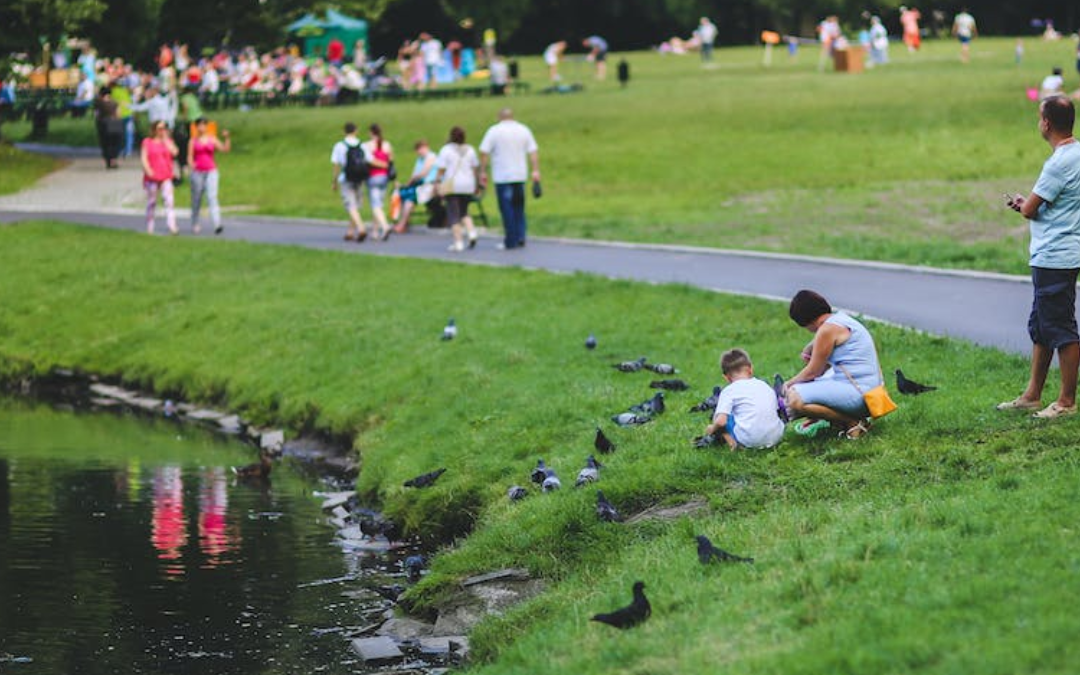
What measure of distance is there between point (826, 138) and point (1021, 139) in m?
4.47

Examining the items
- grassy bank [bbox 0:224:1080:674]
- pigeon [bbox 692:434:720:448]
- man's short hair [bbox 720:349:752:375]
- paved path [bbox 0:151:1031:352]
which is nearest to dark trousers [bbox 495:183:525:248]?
paved path [bbox 0:151:1031:352]

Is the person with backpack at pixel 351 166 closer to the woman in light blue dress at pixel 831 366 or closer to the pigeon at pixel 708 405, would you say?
the pigeon at pixel 708 405

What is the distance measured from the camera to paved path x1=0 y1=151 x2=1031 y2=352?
61.4 feet

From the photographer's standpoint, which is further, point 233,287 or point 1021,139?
point 1021,139

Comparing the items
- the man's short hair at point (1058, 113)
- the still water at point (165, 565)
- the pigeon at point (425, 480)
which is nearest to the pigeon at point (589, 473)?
the still water at point (165, 565)

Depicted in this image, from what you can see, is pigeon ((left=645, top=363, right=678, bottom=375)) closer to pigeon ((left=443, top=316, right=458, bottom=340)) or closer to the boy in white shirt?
the boy in white shirt

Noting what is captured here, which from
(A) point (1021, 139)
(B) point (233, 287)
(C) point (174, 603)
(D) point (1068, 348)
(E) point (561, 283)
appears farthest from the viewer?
(A) point (1021, 139)

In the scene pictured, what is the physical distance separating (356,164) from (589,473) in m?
16.4

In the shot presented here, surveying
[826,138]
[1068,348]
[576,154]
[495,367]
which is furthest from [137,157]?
[1068,348]

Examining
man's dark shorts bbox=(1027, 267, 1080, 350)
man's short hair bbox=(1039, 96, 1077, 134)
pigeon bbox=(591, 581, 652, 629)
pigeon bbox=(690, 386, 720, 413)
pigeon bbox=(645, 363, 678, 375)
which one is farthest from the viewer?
pigeon bbox=(645, 363, 678, 375)

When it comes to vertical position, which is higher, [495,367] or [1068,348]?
[1068,348]

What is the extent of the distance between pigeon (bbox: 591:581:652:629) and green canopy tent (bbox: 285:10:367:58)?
221ft

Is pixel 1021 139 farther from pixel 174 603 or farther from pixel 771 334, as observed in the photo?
pixel 174 603

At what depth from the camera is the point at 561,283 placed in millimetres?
22969
